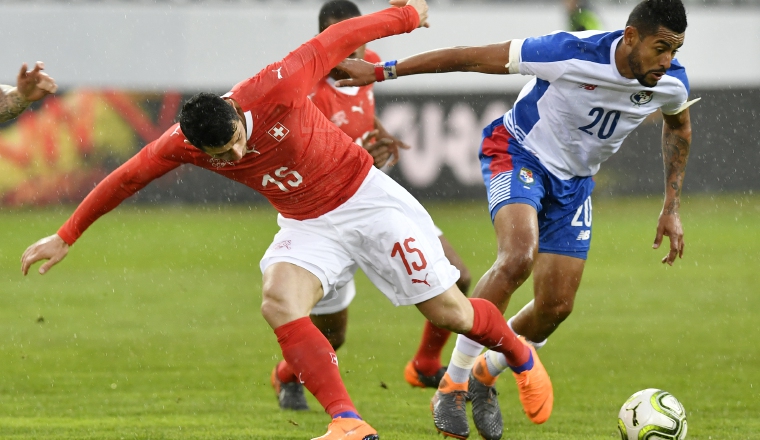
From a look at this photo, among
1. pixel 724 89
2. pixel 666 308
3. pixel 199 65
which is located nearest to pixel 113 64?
pixel 199 65

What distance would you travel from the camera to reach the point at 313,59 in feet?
16.4

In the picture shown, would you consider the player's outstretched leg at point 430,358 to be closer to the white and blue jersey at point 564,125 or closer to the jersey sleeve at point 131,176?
the white and blue jersey at point 564,125

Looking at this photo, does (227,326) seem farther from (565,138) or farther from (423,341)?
(565,138)

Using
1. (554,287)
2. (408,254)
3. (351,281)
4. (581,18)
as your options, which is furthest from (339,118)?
(581,18)

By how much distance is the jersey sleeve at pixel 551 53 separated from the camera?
568 cm

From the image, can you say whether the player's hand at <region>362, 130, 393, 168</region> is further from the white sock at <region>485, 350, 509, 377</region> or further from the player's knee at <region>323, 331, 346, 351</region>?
the white sock at <region>485, 350, 509, 377</region>

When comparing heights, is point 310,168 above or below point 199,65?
above

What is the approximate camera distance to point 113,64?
67.7ft

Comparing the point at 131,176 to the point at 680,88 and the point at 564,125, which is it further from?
the point at 680,88

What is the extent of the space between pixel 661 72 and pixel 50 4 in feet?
57.7

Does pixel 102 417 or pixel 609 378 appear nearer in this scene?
pixel 102 417

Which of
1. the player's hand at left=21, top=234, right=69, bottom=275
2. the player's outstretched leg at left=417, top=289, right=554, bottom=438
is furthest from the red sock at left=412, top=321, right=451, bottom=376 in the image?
the player's hand at left=21, top=234, right=69, bottom=275

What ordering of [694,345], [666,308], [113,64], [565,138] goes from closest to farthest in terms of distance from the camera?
[565,138] < [694,345] < [666,308] < [113,64]

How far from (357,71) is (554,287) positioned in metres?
1.68
